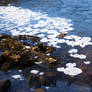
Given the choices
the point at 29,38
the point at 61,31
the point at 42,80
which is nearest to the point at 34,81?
the point at 42,80

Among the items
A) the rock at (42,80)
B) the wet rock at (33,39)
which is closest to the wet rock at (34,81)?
the rock at (42,80)

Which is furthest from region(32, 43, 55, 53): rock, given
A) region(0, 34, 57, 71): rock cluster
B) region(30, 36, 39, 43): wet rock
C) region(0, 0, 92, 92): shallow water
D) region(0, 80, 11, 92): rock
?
region(0, 80, 11, 92): rock

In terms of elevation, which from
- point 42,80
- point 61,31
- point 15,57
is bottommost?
point 42,80

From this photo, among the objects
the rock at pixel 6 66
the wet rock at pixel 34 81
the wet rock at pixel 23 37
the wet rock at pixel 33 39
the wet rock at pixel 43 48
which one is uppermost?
the wet rock at pixel 23 37

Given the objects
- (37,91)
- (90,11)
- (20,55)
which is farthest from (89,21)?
(37,91)

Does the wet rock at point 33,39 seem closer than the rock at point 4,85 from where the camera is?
No

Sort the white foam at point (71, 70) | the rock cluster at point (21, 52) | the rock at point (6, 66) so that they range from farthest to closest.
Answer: the rock cluster at point (21, 52) < the rock at point (6, 66) < the white foam at point (71, 70)

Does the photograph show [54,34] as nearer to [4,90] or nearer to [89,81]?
[89,81]

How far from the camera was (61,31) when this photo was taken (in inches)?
343

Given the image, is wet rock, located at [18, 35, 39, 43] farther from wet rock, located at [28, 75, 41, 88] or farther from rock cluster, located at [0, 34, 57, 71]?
wet rock, located at [28, 75, 41, 88]

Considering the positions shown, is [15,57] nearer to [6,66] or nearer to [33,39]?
[6,66]

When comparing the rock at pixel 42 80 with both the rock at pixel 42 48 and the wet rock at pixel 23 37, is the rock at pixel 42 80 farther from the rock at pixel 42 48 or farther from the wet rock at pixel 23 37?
the wet rock at pixel 23 37

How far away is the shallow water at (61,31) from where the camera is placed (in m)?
4.84

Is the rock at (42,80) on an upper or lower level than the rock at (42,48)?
lower
